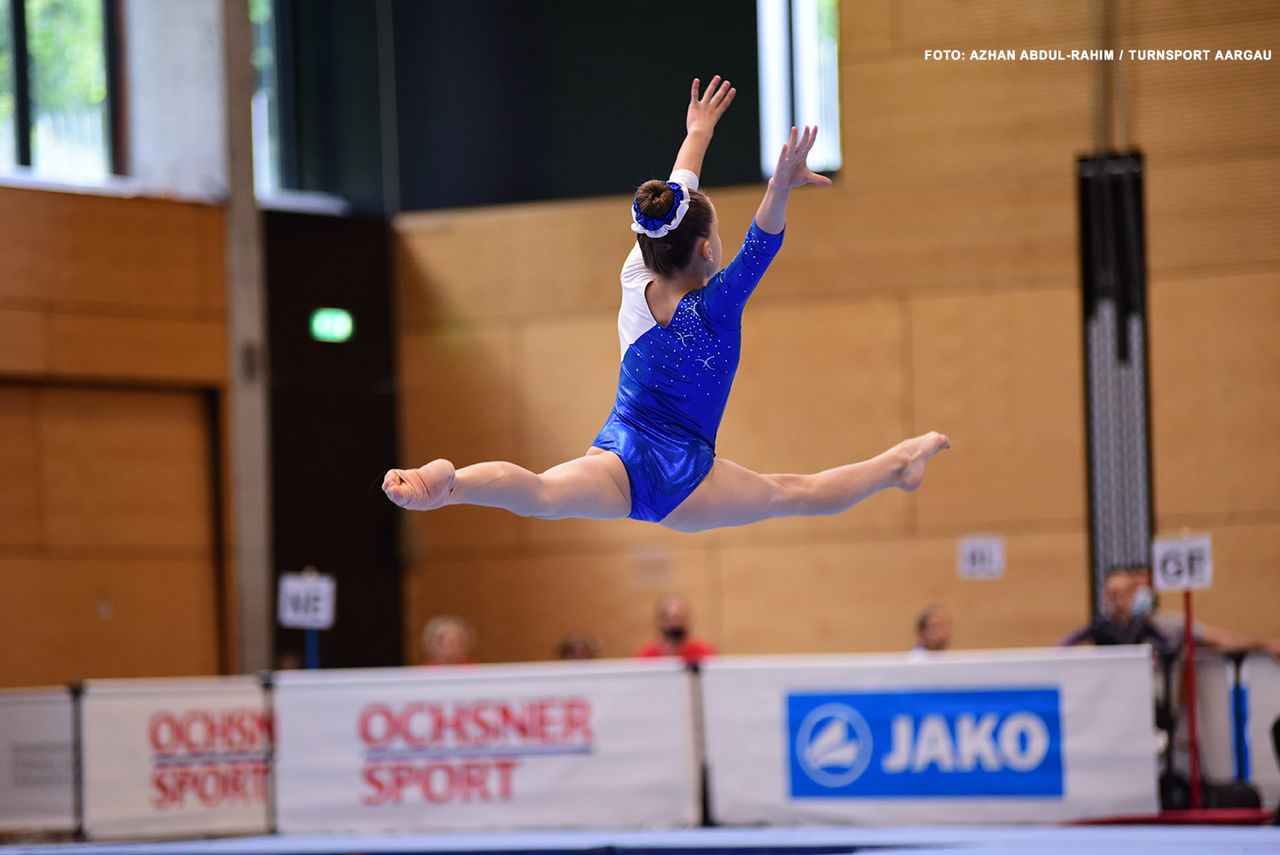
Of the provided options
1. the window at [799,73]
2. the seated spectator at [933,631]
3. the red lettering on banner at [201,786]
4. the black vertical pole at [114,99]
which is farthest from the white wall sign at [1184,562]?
the black vertical pole at [114,99]

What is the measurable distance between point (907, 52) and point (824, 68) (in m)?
0.57

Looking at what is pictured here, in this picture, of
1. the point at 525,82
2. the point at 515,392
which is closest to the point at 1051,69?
the point at 525,82

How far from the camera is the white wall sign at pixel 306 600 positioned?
935 cm

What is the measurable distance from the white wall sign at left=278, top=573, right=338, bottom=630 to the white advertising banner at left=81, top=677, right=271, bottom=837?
54cm

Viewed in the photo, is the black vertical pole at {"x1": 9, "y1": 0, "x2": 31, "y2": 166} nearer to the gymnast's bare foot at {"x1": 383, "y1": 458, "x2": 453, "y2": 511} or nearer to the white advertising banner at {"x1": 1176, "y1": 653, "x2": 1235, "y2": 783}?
the gymnast's bare foot at {"x1": 383, "y1": 458, "x2": 453, "y2": 511}

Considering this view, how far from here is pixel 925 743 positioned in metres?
8.25

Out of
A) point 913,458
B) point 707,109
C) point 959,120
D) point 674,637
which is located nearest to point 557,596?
point 674,637

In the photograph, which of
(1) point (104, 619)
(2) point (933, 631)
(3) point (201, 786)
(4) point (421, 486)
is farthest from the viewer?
(1) point (104, 619)

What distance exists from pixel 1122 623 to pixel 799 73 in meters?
4.33

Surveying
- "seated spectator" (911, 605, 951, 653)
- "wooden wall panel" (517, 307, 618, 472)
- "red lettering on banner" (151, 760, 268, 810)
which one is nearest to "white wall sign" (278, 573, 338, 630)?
"red lettering on banner" (151, 760, 268, 810)

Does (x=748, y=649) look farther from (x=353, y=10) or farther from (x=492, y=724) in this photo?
(x=353, y=10)

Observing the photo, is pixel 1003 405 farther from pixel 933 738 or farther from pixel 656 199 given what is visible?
pixel 656 199

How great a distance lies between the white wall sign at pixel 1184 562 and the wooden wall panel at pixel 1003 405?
2381 millimetres

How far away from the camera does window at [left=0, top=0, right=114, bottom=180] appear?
10.7 meters
